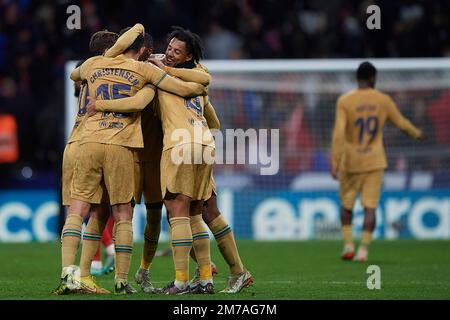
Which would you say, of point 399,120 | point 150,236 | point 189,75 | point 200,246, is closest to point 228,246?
point 200,246

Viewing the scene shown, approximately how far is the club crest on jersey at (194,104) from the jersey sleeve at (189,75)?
0.52ft

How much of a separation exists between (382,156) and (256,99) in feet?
13.8

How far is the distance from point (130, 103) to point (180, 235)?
3.74 feet

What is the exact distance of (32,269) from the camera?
11.8 meters

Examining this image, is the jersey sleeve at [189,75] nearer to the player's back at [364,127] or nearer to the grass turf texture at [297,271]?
the grass turf texture at [297,271]

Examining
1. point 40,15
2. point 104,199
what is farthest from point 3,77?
point 104,199

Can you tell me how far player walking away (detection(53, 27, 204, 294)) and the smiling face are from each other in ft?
0.93

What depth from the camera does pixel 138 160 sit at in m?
9.17

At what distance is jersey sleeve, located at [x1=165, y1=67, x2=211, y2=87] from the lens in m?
8.99

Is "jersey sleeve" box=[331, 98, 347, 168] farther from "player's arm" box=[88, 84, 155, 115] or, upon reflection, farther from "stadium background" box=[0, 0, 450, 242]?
"player's arm" box=[88, 84, 155, 115]

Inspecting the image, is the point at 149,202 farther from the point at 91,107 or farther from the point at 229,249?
the point at 91,107

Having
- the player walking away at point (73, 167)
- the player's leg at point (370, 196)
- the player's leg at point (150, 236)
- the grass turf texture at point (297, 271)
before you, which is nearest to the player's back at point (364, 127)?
the player's leg at point (370, 196)

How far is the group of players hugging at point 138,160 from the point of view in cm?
880
